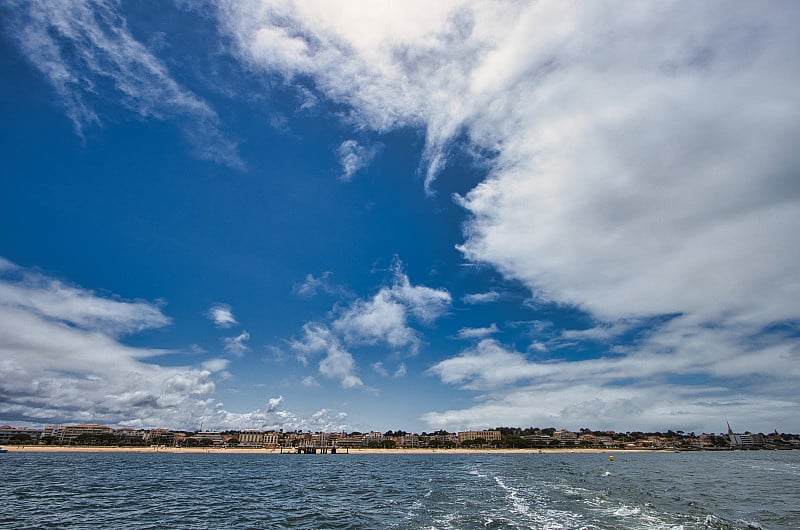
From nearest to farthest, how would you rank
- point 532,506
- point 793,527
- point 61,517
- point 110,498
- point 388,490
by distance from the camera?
1. point 793,527
2. point 61,517
3. point 532,506
4. point 110,498
5. point 388,490

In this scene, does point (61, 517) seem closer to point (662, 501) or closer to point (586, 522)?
point (586, 522)

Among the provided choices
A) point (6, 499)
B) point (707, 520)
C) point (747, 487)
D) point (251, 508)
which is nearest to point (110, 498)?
point (6, 499)

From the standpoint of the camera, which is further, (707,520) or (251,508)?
(251,508)

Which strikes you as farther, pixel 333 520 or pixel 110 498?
pixel 110 498

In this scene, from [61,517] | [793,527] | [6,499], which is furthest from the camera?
[6,499]

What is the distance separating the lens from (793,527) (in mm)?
24312

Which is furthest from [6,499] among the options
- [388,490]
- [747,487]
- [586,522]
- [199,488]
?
[747,487]

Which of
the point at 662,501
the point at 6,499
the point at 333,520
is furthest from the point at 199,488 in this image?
the point at 662,501

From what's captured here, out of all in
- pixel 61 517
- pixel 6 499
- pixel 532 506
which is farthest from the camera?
pixel 6 499

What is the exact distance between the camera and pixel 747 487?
46312mm

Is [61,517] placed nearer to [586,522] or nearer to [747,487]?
[586,522]

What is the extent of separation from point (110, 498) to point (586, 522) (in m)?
38.5

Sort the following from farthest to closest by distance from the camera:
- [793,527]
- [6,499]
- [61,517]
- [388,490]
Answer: [388,490] → [6,499] → [61,517] → [793,527]

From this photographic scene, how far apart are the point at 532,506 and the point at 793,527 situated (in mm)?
15093
